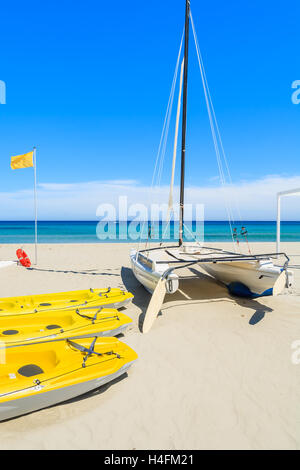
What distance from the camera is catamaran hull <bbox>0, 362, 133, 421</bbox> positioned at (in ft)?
9.12

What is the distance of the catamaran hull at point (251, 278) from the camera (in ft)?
18.5

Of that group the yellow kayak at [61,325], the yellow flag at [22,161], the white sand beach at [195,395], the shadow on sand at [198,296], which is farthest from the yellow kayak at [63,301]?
the yellow flag at [22,161]

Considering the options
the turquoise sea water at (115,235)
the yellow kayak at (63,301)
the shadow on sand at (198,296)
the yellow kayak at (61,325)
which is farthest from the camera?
the turquoise sea water at (115,235)

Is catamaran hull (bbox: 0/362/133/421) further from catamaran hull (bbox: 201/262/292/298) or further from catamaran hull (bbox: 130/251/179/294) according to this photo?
catamaran hull (bbox: 201/262/292/298)

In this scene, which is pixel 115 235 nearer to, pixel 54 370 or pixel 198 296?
pixel 198 296

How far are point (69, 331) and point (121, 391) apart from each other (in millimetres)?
1267

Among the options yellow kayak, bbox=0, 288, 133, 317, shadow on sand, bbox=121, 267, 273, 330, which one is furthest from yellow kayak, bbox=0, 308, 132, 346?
shadow on sand, bbox=121, 267, 273, 330

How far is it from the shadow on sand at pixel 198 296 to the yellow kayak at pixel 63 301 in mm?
661

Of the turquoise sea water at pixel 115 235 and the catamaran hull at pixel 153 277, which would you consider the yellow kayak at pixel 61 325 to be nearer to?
the catamaran hull at pixel 153 277

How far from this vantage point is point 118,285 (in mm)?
8516

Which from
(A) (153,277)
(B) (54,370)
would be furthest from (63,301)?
(B) (54,370)

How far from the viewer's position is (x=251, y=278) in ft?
21.2
